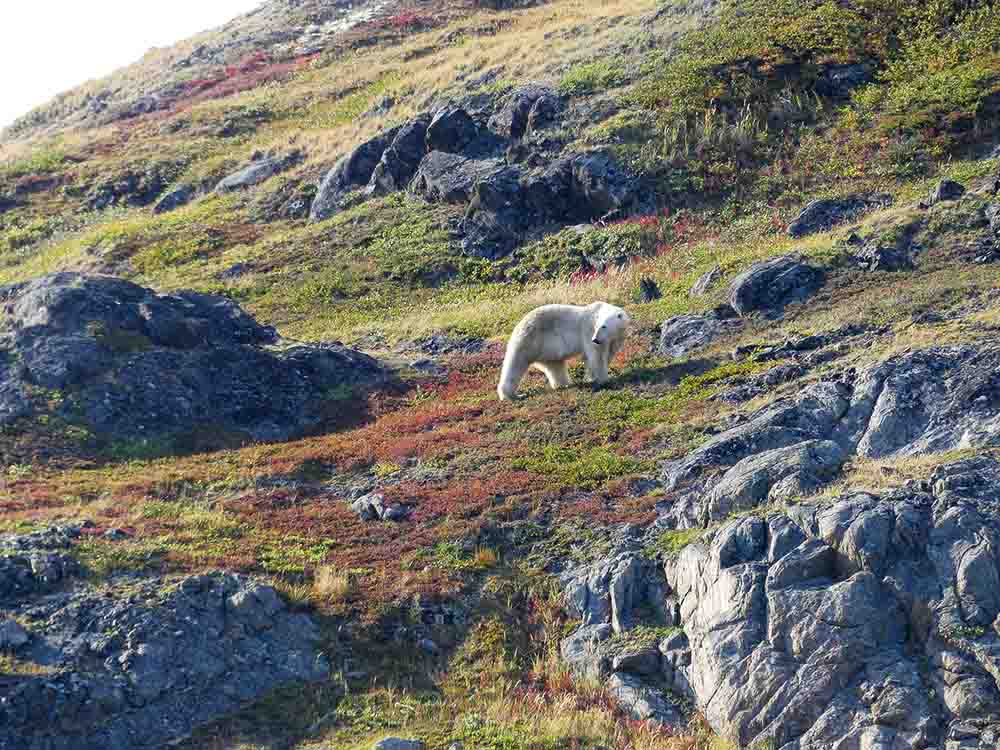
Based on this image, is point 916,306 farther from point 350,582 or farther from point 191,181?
point 191,181

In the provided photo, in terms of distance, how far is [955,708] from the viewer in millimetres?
11586

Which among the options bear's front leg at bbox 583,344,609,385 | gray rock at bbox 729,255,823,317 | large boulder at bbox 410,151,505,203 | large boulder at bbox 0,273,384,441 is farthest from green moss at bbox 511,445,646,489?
large boulder at bbox 410,151,505,203

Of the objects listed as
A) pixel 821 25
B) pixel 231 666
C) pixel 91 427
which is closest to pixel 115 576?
pixel 231 666

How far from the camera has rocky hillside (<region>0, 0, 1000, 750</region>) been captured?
42.2 feet

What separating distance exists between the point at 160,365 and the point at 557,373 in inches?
315

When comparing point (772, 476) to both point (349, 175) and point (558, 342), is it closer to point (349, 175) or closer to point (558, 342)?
point (558, 342)

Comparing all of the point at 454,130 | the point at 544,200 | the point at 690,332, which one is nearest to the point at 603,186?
the point at 544,200

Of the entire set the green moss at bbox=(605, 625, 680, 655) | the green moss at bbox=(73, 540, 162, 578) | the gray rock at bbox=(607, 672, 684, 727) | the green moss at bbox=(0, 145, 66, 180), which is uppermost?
the green moss at bbox=(0, 145, 66, 180)

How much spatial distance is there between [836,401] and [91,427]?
13.4 m

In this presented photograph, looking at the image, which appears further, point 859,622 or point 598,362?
point 598,362

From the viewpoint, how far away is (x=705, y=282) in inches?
1056

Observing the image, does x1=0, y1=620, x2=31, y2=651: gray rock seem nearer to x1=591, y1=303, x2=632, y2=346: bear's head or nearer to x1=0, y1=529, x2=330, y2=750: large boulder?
x1=0, y1=529, x2=330, y2=750: large boulder

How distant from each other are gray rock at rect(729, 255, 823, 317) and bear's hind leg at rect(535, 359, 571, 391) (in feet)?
13.0

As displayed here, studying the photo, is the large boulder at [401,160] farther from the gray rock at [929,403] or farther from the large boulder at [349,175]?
the gray rock at [929,403]
